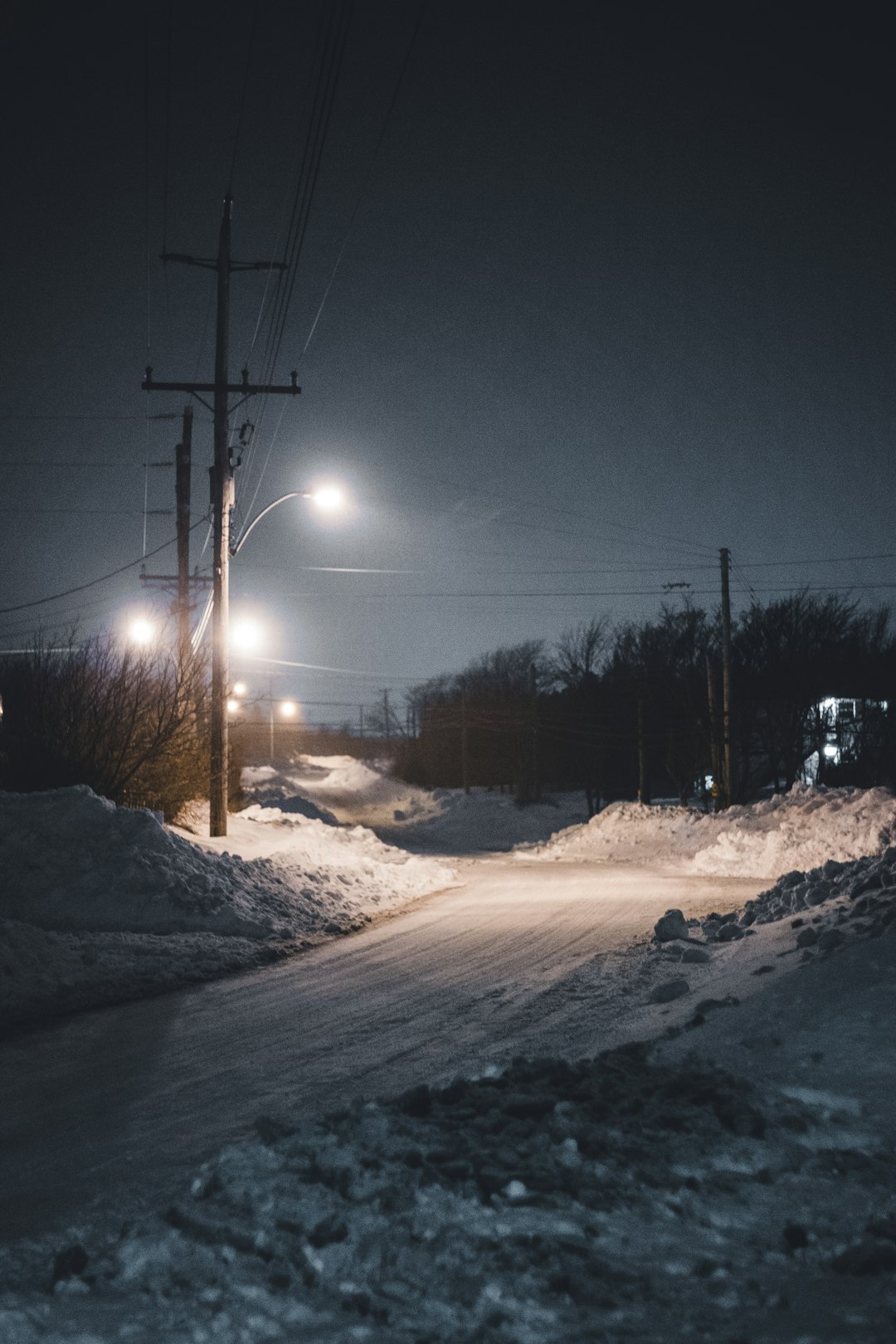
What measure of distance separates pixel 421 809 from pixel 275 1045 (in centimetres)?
5910

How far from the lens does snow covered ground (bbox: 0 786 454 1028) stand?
938cm

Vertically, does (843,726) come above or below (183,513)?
below

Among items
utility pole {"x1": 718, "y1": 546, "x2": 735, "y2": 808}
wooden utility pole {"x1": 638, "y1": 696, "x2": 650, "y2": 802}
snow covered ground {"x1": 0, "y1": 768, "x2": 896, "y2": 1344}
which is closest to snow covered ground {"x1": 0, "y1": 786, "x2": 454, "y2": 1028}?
snow covered ground {"x1": 0, "y1": 768, "x2": 896, "y2": 1344}

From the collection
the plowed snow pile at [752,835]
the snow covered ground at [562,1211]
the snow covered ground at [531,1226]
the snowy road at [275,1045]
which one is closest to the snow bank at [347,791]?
the plowed snow pile at [752,835]

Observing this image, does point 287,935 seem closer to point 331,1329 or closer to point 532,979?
point 532,979

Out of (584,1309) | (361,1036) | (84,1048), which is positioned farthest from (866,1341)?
(84,1048)

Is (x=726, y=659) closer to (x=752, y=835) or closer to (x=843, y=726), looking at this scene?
(x=752, y=835)

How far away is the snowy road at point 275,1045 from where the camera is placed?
494 cm

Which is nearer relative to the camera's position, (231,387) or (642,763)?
(231,387)

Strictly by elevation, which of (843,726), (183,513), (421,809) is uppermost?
(183,513)

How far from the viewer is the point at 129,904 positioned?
12.3 metres

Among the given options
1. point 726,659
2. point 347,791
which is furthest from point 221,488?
point 347,791

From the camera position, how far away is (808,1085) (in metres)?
5.41

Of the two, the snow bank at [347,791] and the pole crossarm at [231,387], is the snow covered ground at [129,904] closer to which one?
the pole crossarm at [231,387]
